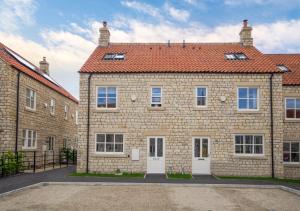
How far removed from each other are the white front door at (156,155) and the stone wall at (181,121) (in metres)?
0.25

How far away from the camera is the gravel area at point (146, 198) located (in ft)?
33.8

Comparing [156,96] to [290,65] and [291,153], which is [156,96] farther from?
[290,65]

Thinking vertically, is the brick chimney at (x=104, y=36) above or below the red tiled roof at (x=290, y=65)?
above

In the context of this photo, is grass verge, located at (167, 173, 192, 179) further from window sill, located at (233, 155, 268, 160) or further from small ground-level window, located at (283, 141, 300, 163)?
small ground-level window, located at (283, 141, 300, 163)

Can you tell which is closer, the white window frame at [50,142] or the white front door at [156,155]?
the white front door at [156,155]

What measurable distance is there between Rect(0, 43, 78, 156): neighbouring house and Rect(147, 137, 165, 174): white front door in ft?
26.5

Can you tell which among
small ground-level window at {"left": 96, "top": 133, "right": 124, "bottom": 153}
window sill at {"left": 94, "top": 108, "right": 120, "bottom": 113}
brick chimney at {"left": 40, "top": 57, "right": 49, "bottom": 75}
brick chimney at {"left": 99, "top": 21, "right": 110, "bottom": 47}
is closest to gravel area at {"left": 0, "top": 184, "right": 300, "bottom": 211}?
small ground-level window at {"left": 96, "top": 133, "right": 124, "bottom": 153}

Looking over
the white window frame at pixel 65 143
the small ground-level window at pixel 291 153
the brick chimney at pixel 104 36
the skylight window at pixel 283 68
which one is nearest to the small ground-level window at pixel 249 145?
the small ground-level window at pixel 291 153

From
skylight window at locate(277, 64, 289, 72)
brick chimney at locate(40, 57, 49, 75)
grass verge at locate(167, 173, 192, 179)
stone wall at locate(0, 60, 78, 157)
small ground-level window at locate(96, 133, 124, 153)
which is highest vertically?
brick chimney at locate(40, 57, 49, 75)

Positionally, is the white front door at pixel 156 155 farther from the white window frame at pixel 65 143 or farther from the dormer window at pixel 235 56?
the white window frame at pixel 65 143

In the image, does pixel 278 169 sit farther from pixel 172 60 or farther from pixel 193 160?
pixel 172 60

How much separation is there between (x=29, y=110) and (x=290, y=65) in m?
18.4

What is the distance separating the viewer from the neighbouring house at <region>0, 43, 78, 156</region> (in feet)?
62.3

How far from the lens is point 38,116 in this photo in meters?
23.5
